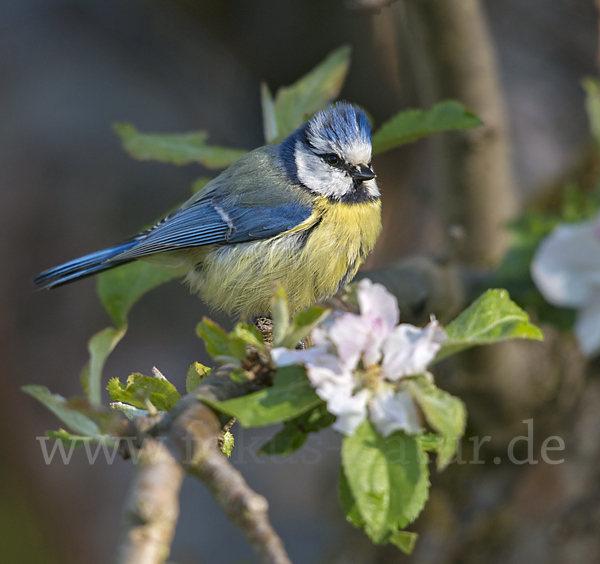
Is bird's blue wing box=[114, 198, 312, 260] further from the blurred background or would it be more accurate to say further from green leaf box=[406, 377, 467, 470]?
the blurred background

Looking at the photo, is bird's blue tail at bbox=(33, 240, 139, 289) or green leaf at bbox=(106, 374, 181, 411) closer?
green leaf at bbox=(106, 374, 181, 411)

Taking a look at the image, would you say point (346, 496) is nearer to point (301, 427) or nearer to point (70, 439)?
point (301, 427)

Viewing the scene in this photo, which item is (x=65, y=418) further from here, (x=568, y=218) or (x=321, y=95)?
(x=568, y=218)

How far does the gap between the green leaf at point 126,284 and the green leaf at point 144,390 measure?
381 mm

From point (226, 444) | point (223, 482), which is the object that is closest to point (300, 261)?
point (226, 444)

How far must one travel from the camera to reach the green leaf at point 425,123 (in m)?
1.32

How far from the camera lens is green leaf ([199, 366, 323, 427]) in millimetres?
687

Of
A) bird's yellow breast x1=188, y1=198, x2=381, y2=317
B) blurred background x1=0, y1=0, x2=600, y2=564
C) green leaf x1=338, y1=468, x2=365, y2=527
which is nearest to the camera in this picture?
green leaf x1=338, y1=468, x2=365, y2=527

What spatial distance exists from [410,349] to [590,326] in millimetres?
293

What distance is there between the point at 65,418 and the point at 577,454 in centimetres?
167

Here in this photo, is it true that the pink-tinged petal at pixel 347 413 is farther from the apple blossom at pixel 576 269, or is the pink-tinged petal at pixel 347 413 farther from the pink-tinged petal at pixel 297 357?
the apple blossom at pixel 576 269

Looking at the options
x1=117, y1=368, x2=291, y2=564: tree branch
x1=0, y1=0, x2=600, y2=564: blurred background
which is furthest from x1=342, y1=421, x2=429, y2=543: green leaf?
x1=0, y1=0, x2=600, y2=564: blurred background

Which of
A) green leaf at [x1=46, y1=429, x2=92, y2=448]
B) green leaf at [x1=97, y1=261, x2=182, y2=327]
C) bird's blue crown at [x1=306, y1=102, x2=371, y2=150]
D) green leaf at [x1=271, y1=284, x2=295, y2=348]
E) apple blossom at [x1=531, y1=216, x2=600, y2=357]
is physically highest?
bird's blue crown at [x1=306, y1=102, x2=371, y2=150]

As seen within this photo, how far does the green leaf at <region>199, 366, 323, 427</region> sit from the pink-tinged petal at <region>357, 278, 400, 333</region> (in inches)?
4.6
